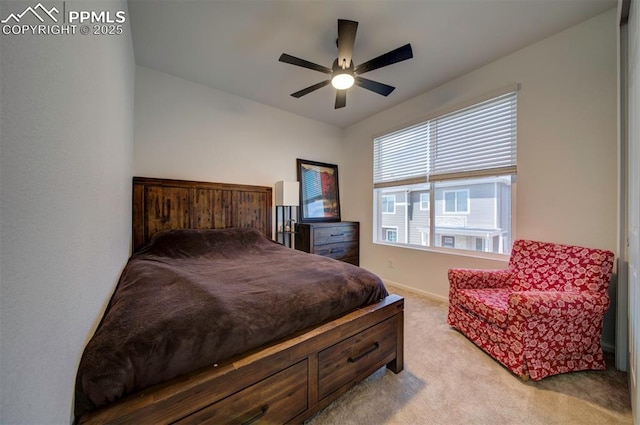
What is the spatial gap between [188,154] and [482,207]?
141 inches

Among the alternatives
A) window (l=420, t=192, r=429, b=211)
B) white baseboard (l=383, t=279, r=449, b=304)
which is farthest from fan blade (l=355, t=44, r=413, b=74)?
white baseboard (l=383, t=279, r=449, b=304)

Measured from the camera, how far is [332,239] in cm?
379

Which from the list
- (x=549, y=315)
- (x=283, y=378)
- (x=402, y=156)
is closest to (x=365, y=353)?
(x=283, y=378)

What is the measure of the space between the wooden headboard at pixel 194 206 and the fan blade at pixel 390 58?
2085 mm

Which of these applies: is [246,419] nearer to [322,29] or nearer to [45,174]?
Answer: [45,174]

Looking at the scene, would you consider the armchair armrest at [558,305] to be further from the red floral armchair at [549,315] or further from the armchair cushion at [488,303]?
the armchair cushion at [488,303]

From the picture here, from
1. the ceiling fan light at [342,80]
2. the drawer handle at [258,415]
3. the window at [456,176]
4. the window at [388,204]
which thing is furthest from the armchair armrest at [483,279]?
the ceiling fan light at [342,80]

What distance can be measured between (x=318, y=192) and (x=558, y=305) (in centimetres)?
316

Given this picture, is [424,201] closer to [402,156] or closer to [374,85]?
[402,156]

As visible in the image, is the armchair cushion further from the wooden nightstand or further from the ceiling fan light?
the ceiling fan light

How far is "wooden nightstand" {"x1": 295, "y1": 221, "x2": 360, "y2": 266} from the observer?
11.6 ft

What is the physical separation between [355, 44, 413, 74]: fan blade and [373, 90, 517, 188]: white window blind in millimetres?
1353

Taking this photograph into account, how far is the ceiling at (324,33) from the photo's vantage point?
6.13 feet

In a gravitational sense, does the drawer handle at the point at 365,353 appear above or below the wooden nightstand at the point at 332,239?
below
